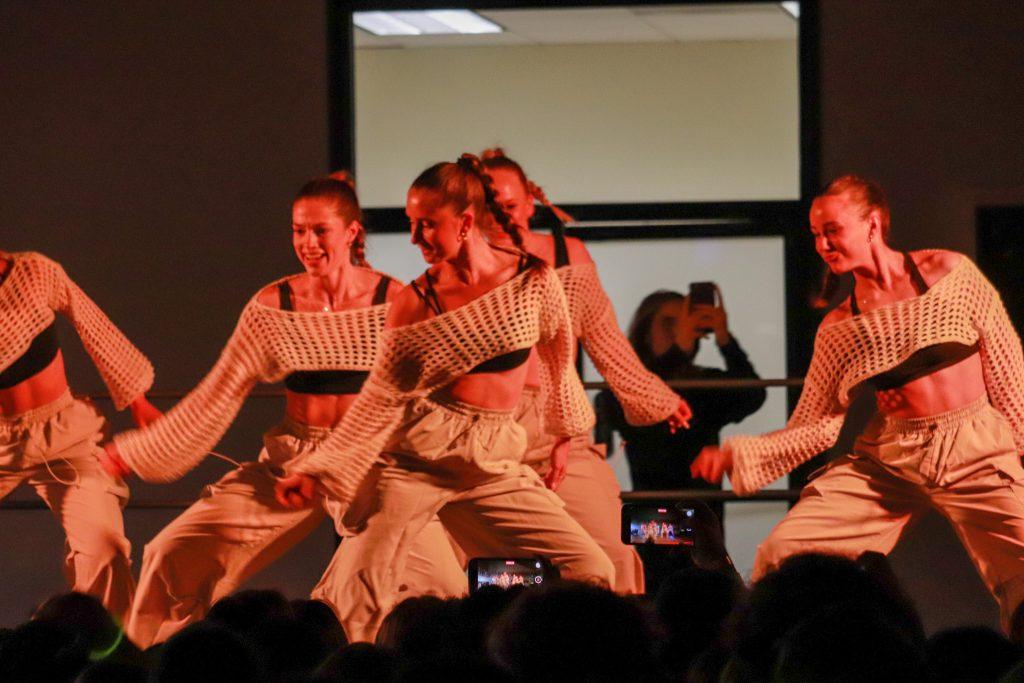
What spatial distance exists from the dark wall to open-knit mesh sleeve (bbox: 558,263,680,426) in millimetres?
1795

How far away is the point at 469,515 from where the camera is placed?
3.72 m

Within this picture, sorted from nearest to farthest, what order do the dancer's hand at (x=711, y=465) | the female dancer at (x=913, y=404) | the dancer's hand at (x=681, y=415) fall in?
1. the female dancer at (x=913, y=404)
2. the dancer's hand at (x=711, y=465)
3. the dancer's hand at (x=681, y=415)

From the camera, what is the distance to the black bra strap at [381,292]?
425 centimetres

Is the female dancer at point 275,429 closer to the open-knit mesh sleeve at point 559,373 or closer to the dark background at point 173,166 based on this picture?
the open-knit mesh sleeve at point 559,373

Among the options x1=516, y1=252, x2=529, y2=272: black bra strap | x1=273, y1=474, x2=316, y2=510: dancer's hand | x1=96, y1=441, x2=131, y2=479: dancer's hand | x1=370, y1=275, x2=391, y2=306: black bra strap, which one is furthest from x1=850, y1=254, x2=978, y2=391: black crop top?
x1=96, y1=441, x2=131, y2=479: dancer's hand

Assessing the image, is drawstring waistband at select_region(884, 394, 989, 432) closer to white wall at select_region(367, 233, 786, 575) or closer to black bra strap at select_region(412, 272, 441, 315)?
black bra strap at select_region(412, 272, 441, 315)

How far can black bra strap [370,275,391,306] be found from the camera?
4246 mm

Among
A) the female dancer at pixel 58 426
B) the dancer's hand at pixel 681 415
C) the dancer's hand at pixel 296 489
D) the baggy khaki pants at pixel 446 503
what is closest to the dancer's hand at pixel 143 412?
the female dancer at pixel 58 426

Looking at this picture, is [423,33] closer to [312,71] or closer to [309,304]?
[312,71]

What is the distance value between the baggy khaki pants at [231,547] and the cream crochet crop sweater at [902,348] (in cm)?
88

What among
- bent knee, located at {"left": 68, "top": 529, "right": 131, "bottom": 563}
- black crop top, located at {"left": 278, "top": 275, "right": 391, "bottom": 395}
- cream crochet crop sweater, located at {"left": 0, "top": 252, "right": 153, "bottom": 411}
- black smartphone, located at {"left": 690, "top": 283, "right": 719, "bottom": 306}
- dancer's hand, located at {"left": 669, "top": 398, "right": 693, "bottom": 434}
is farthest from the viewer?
black smartphone, located at {"left": 690, "top": 283, "right": 719, "bottom": 306}

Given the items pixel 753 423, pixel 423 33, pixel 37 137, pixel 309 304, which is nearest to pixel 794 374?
pixel 753 423

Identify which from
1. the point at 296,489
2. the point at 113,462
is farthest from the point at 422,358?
the point at 113,462

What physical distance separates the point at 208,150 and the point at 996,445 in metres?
3.37
